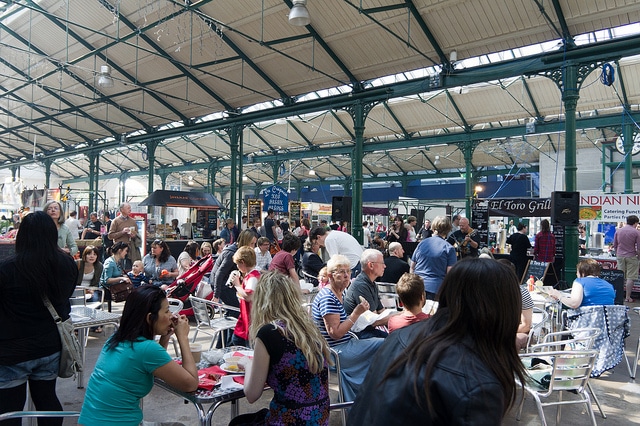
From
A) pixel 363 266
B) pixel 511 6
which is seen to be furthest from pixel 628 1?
pixel 363 266

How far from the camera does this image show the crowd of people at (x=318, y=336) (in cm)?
93

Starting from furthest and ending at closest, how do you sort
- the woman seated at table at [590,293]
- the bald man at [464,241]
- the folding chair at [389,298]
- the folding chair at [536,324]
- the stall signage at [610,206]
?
the stall signage at [610,206] → the bald man at [464,241] → the folding chair at [389,298] → the woman seated at table at [590,293] → the folding chair at [536,324]

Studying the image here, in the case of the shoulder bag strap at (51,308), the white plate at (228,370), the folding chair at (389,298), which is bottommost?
the folding chair at (389,298)

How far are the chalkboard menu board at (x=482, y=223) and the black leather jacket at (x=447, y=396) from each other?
11.1 meters

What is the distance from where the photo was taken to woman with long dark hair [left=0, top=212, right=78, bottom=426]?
7.84ft

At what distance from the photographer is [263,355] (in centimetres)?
211

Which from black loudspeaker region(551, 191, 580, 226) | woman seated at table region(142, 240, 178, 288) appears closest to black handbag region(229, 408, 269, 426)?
woman seated at table region(142, 240, 178, 288)

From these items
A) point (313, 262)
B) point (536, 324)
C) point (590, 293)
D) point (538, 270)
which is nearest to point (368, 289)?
point (536, 324)

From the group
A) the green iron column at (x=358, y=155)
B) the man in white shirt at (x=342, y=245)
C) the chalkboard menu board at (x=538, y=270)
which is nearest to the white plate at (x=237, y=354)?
the man in white shirt at (x=342, y=245)

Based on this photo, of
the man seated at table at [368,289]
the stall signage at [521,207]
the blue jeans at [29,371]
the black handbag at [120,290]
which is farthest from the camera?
the stall signage at [521,207]

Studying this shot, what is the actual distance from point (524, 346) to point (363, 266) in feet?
5.32

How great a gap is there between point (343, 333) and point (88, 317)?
6.90ft

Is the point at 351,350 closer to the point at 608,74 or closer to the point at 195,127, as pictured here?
the point at 608,74

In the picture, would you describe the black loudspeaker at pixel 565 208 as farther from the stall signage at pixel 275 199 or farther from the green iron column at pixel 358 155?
the stall signage at pixel 275 199
